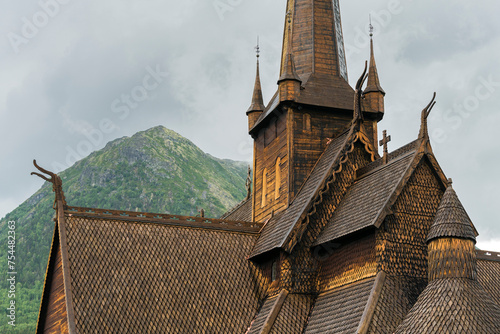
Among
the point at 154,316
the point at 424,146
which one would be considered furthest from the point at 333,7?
the point at 154,316

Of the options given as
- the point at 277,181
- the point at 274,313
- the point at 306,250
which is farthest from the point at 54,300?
the point at 277,181

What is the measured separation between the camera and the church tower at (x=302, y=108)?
23.7 meters

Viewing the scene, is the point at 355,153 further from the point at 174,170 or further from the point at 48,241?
the point at 174,170

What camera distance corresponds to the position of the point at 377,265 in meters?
17.6

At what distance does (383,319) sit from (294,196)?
718 cm

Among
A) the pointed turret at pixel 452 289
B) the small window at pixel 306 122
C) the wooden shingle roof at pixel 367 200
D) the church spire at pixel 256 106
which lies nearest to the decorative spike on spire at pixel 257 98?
the church spire at pixel 256 106

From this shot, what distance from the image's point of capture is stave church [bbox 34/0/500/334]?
16641 millimetres

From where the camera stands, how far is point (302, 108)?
24125 mm

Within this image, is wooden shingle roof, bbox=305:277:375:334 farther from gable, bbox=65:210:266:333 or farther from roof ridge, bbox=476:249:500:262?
roof ridge, bbox=476:249:500:262

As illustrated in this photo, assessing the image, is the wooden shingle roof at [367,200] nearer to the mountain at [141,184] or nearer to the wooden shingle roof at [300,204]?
the wooden shingle roof at [300,204]

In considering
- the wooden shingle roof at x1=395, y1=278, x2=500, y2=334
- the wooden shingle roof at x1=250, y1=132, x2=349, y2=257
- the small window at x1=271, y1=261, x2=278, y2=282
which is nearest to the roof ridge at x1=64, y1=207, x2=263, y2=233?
the wooden shingle roof at x1=250, y1=132, x2=349, y2=257

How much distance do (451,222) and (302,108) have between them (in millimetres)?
8863

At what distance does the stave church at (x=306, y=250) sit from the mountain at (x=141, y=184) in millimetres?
70248

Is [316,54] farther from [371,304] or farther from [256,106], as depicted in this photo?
[371,304]
